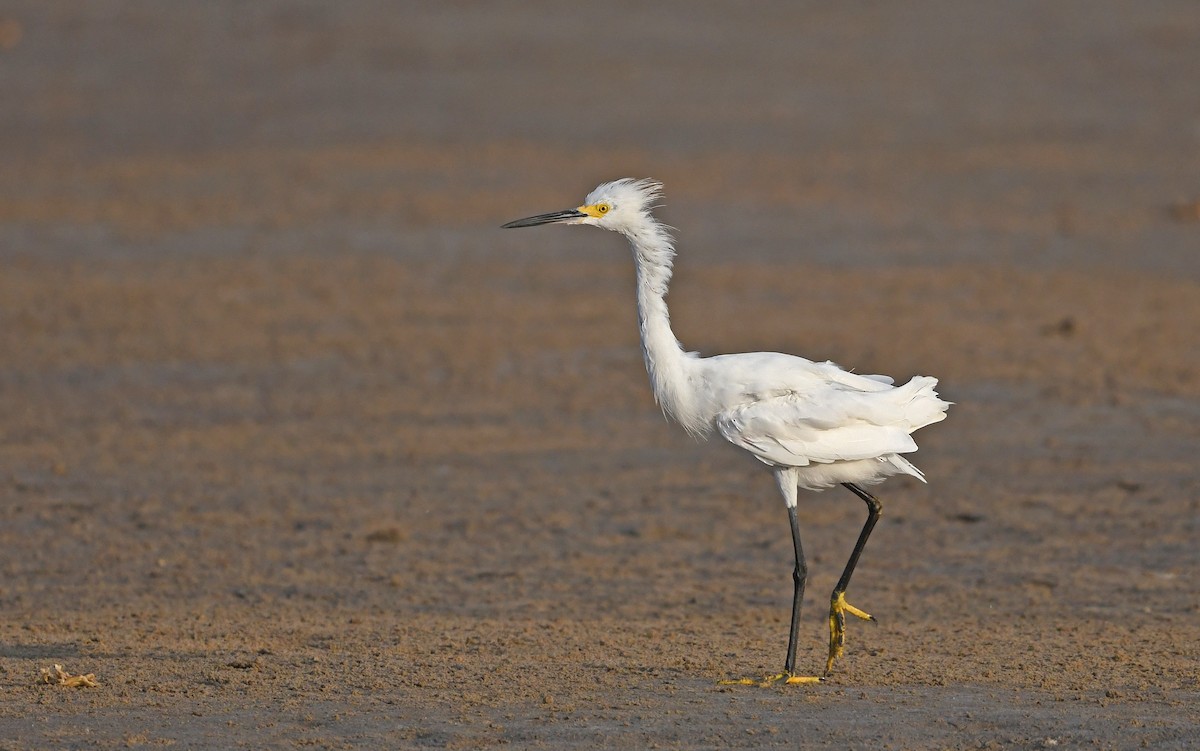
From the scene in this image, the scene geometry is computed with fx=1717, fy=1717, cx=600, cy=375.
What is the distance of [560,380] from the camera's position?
45.4 ft

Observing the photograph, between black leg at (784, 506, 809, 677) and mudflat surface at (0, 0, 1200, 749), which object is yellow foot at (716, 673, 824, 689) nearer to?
black leg at (784, 506, 809, 677)

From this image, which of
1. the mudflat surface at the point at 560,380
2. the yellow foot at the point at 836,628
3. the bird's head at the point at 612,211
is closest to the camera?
the mudflat surface at the point at 560,380

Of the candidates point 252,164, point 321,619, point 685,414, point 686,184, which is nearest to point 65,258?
point 252,164

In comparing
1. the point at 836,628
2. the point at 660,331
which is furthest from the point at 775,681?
the point at 660,331

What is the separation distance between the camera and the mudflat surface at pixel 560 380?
7.40 metres

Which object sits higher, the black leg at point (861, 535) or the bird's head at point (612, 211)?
the bird's head at point (612, 211)

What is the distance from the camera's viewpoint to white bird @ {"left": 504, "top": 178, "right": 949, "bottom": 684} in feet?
24.3

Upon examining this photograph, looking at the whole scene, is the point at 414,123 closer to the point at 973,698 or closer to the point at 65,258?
the point at 65,258

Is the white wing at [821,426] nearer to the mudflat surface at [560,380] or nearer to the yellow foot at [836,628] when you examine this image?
the yellow foot at [836,628]

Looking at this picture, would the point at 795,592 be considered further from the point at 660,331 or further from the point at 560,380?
the point at 560,380

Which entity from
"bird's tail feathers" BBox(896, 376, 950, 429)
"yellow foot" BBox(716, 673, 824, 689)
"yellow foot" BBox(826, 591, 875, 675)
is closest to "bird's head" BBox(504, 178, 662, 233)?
"bird's tail feathers" BBox(896, 376, 950, 429)

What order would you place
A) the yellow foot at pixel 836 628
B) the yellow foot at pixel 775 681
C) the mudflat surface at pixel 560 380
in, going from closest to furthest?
the yellow foot at pixel 775 681 < the mudflat surface at pixel 560 380 < the yellow foot at pixel 836 628

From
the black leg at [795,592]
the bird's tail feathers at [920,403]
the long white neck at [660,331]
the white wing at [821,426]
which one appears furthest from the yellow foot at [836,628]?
the long white neck at [660,331]

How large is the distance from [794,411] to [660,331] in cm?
72
